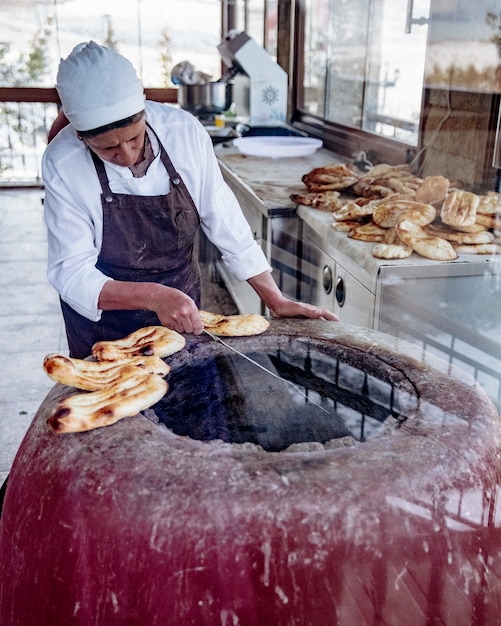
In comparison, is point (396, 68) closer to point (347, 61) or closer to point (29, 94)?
point (347, 61)

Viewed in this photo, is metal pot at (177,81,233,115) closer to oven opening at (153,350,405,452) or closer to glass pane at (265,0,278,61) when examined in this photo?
glass pane at (265,0,278,61)

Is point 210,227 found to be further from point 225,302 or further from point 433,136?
point 225,302

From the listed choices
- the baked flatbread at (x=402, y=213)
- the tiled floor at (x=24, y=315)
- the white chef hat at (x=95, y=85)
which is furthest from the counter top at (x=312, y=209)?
the white chef hat at (x=95, y=85)

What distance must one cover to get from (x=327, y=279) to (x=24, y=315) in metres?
2.38

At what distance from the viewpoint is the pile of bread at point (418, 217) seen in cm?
199

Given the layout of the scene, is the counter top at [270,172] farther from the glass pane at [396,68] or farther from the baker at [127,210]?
the baker at [127,210]

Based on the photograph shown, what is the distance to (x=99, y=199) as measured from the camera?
1735mm

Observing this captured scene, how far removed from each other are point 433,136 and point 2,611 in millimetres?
2378

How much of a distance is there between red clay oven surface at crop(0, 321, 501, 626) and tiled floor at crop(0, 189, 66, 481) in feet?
3.32

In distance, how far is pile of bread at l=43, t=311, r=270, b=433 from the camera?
105 centimetres

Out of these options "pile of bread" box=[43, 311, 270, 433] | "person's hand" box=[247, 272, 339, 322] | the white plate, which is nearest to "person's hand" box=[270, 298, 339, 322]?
"person's hand" box=[247, 272, 339, 322]

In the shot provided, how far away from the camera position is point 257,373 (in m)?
1.40

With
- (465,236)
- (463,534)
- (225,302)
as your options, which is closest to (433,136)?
(465,236)

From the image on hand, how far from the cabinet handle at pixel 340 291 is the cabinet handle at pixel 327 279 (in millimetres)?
73
